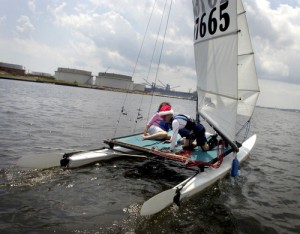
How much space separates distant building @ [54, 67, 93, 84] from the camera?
7003 inches

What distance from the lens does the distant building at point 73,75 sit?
17788 cm

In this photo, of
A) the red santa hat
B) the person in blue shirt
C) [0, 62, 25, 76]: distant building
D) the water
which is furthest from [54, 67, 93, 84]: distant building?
the person in blue shirt

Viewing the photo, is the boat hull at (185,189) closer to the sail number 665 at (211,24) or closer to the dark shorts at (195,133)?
the dark shorts at (195,133)

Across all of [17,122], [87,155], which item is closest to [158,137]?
[87,155]

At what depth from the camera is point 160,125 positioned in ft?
35.8

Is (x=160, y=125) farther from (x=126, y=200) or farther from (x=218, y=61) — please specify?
(x=126, y=200)

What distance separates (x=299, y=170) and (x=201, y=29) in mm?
7644

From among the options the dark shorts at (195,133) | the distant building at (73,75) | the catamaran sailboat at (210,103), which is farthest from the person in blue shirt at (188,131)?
the distant building at (73,75)

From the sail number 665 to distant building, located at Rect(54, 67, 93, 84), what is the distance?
176735mm

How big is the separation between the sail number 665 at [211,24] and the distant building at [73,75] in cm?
17673

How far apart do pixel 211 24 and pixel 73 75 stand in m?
181

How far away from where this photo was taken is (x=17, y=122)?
16.5m

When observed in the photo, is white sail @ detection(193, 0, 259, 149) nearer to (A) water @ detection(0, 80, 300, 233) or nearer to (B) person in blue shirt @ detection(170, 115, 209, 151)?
(B) person in blue shirt @ detection(170, 115, 209, 151)

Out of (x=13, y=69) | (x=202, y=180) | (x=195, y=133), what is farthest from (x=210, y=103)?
(x=13, y=69)
